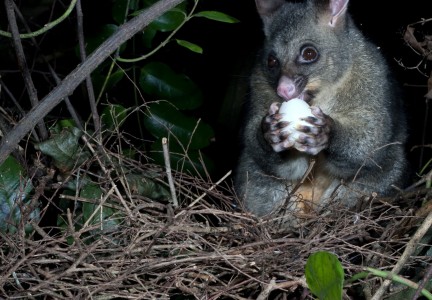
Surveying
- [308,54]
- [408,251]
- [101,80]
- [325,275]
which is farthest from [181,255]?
[101,80]

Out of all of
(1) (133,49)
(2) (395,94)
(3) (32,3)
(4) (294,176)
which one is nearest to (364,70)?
(2) (395,94)

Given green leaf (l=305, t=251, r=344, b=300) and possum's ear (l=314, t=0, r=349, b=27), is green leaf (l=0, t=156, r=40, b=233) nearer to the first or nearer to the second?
green leaf (l=305, t=251, r=344, b=300)

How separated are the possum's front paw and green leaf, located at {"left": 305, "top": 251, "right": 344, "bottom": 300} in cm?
157

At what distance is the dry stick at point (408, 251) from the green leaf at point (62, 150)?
1837 mm

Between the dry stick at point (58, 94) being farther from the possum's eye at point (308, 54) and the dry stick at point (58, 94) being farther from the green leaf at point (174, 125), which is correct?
the green leaf at point (174, 125)

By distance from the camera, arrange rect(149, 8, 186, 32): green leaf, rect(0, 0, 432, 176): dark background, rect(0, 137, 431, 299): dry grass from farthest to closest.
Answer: rect(0, 0, 432, 176): dark background → rect(149, 8, 186, 32): green leaf → rect(0, 137, 431, 299): dry grass

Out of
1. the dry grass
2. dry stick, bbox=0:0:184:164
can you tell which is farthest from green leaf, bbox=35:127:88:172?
dry stick, bbox=0:0:184:164

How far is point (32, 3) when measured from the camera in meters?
6.80

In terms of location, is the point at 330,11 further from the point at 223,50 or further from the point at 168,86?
the point at 223,50

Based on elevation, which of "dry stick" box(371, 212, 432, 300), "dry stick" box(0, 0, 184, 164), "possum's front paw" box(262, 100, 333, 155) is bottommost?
"dry stick" box(371, 212, 432, 300)

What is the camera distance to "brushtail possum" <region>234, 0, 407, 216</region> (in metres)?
4.96

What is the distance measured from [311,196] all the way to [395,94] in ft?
2.90

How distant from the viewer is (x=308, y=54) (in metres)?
5.05

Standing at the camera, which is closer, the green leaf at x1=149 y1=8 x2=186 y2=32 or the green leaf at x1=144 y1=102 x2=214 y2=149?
the green leaf at x1=149 y1=8 x2=186 y2=32
